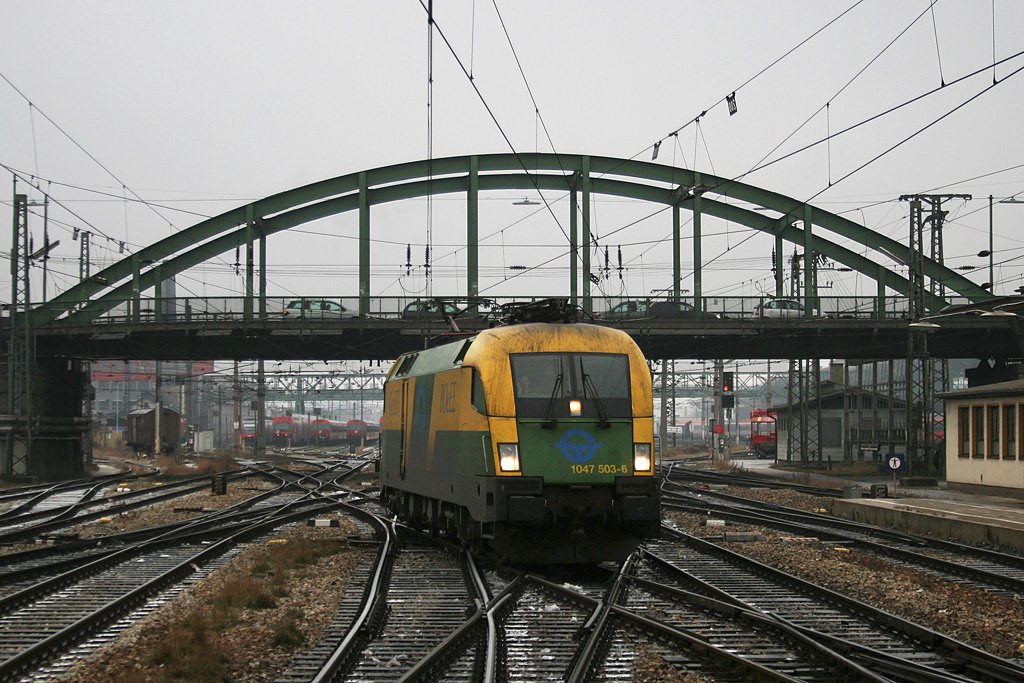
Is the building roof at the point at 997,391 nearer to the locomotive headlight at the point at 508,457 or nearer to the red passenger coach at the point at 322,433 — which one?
the locomotive headlight at the point at 508,457

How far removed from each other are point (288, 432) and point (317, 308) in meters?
55.2

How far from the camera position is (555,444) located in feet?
47.9

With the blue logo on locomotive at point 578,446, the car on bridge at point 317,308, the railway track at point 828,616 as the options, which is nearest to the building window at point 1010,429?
the railway track at point 828,616

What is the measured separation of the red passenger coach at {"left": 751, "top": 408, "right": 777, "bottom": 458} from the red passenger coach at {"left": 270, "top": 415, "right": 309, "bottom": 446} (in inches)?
1717

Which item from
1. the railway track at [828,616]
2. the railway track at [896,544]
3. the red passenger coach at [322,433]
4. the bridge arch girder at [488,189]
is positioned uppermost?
the bridge arch girder at [488,189]

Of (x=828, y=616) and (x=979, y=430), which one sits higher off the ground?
(x=979, y=430)

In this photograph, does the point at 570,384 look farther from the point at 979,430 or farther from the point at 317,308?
the point at 317,308

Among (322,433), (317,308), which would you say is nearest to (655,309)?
(317,308)

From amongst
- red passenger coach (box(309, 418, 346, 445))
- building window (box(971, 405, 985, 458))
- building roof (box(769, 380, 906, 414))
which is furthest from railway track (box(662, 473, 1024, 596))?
red passenger coach (box(309, 418, 346, 445))

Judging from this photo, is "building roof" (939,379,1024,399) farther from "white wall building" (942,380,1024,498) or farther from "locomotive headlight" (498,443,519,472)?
"locomotive headlight" (498,443,519,472)

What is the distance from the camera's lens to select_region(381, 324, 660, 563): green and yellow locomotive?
Answer: 47.1 feet

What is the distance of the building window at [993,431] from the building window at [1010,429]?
47cm

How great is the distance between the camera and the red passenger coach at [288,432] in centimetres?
10331

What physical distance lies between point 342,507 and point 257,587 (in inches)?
557
